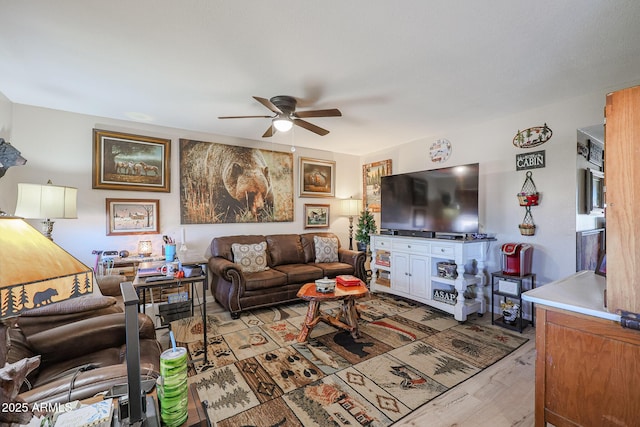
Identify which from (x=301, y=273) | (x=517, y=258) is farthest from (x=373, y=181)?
(x=517, y=258)

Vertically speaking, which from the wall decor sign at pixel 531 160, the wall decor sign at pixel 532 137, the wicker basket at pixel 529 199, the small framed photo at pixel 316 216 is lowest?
the small framed photo at pixel 316 216

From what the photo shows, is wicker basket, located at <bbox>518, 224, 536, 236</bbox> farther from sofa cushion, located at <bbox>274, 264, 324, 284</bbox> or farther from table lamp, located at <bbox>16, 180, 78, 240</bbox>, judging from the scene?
table lamp, located at <bbox>16, 180, 78, 240</bbox>

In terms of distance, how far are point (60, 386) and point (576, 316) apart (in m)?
2.28

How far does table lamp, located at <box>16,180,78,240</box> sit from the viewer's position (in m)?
2.41

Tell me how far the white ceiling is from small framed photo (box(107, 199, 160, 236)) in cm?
114

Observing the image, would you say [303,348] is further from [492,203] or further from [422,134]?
[422,134]

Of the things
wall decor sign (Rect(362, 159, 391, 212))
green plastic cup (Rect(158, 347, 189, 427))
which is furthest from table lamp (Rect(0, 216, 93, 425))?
wall decor sign (Rect(362, 159, 391, 212))

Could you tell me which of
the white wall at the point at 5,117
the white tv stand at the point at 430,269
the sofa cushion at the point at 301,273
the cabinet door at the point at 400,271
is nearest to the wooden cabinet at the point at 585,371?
the white tv stand at the point at 430,269

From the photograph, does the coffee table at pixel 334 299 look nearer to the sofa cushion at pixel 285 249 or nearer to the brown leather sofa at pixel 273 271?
the brown leather sofa at pixel 273 271

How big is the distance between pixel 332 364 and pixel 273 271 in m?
1.80

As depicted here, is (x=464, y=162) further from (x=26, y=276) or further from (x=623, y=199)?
(x=26, y=276)

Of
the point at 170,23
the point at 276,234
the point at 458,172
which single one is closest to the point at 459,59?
the point at 458,172

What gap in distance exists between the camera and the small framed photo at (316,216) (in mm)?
5035

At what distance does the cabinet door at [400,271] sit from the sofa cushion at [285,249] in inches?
58.4
